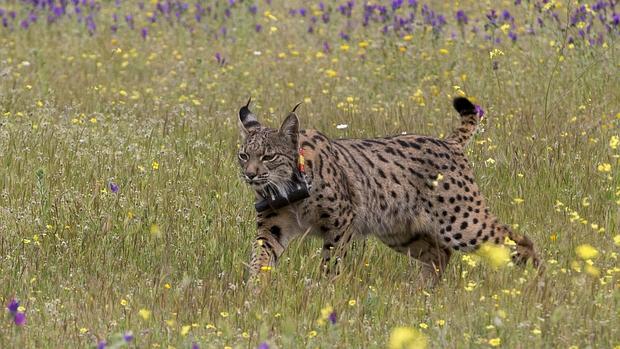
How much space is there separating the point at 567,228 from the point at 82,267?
253 cm

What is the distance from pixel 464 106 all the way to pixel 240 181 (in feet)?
5.07

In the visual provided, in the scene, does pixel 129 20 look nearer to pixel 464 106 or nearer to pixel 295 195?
pixel 464 106

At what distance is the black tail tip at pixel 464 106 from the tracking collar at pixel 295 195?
1080mm

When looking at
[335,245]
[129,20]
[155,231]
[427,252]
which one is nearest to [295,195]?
[335,245]

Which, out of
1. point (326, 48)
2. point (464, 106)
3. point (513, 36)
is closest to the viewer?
point (464, 106)

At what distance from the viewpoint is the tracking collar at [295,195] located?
6.45 meters

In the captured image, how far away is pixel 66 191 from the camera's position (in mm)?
7102

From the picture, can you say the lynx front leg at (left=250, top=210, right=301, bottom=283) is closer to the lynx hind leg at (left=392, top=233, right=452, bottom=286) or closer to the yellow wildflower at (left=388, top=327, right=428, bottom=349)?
the lynx hind leg at (left=392, top=233, right=452, bottom=286)

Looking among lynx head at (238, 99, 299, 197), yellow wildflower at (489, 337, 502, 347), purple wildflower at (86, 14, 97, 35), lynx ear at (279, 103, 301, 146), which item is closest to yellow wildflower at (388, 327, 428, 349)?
yellow wildflower at (489, 337, 502, 347)

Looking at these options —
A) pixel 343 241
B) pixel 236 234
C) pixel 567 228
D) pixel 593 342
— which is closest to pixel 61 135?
pixel 236 234

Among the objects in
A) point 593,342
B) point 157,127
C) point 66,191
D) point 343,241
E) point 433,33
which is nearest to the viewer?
point 593,342

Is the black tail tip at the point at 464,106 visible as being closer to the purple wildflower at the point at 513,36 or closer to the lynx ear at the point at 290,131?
the lynx ear at the point at 290,131

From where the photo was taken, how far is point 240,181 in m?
7.89

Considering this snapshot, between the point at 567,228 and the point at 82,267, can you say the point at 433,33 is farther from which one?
the point at 82,267
